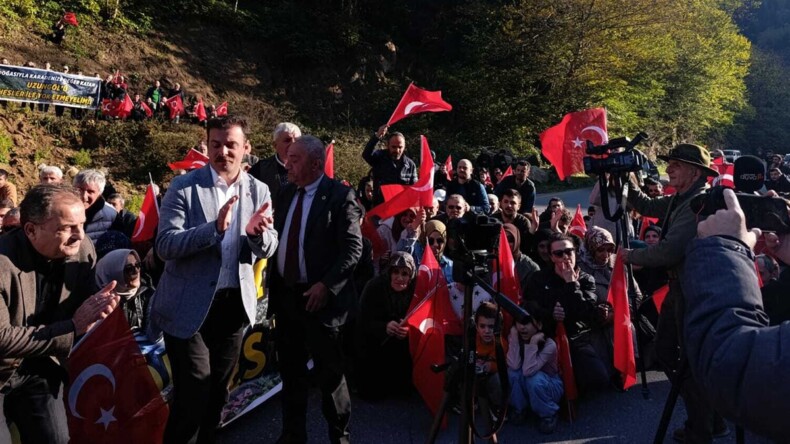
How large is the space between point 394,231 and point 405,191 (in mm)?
615

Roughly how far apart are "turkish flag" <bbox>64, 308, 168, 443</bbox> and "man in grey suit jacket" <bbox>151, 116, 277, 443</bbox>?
12.0 inches

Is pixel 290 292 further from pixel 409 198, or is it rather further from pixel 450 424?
pixel 409 198

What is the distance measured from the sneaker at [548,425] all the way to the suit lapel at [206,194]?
2652mm

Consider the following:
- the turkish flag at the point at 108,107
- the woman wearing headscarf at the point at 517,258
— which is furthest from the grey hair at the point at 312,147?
the turkish flag at the point at 108,107

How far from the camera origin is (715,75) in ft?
95.8

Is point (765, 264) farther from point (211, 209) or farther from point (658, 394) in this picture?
point (211, 209)

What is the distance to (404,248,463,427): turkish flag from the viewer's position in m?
3.83

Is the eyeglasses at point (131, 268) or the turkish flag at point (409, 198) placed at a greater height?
the turkish flag at point (409, 198)

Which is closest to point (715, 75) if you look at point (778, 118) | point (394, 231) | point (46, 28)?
point (778, 118)

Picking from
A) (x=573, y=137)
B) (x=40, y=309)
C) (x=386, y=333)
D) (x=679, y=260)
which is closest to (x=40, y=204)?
(x=40, y=309)

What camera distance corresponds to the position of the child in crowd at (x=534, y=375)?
3.67 m

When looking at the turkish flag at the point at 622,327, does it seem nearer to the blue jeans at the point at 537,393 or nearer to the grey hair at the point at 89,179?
the blue jeans at the point at 537,393

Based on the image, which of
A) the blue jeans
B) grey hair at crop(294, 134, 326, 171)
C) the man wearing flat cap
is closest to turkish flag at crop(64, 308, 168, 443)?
grey hair at crop(294, 134, 326, 171)

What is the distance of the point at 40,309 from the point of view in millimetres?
2266
